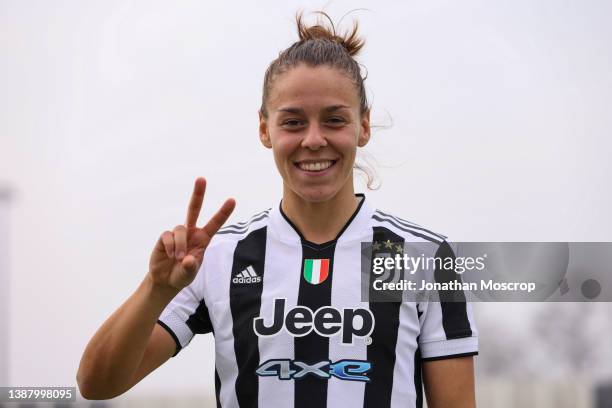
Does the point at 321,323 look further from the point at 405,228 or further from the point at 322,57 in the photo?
the point at 322,57

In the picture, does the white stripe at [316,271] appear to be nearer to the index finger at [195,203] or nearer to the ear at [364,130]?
the ear at [364,130]

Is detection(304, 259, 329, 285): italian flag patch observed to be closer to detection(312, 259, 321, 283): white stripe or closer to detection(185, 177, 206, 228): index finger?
detection(312, 259, 321, 283): white stripe

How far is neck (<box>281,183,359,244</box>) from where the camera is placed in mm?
2785

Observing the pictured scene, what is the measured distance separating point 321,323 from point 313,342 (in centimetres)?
7

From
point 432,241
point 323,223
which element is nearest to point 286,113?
point 323,223

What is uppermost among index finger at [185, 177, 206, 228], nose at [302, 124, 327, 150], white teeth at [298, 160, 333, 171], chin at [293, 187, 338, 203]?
nose at [302, 124, 327, 150]

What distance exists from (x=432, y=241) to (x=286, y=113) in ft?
2.19

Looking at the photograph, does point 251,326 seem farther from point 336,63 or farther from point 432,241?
point 336,63

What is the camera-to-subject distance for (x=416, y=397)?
2.62 m

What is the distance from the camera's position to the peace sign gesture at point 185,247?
7.29 feet

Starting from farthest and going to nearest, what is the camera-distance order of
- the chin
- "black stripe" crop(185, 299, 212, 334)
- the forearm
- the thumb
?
"black stripe" crop(185, 299, 212, 334) < the chin < the forearm < the thumb

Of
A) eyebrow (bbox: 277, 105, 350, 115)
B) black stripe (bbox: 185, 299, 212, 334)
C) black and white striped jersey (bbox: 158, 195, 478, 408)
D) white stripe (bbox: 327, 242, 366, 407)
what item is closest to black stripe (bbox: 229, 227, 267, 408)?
black and white striped jersey (bbox: 158, 195, 478, 408)

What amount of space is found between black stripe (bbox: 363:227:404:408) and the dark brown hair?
0.67 metres

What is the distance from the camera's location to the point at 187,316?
108 inches
